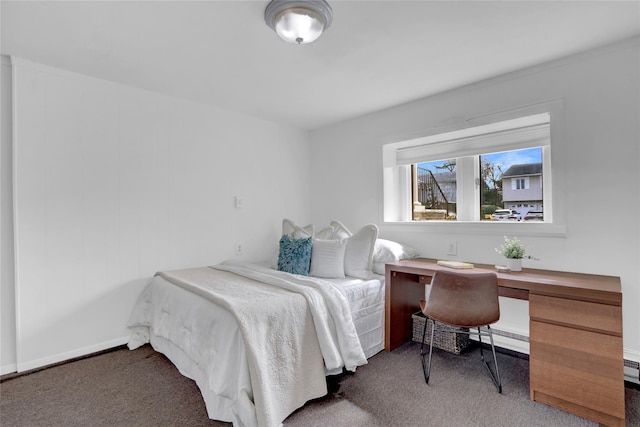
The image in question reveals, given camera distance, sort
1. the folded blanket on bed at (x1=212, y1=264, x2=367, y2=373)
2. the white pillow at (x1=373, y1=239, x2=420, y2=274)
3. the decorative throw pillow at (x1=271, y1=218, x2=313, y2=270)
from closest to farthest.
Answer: the folded blanket on bed at (x1=212, y1=264, x2=367, y2=373)
the white pillow at (x1=373, y1=239, x2=420, y2=274)
the decorative throw pillow at (x1=271, y1=218, x2=313, y2=270)

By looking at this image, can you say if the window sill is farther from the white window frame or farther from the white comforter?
the white comforter

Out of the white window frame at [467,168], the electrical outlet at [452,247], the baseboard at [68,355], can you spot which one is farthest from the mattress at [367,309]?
the baseboard at [68,355]

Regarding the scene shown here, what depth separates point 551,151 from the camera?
238 cm

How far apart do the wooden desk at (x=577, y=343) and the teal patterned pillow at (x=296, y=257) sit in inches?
60.3

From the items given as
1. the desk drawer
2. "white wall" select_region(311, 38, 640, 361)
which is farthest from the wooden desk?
"white wall" select_region(311, 38, 640, 361)

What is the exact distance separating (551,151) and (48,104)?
148 inches

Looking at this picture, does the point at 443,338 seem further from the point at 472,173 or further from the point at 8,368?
the point at 8,368

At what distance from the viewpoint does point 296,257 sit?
9.55 feet

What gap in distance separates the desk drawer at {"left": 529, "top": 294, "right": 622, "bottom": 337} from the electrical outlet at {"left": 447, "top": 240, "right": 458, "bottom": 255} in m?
0.92

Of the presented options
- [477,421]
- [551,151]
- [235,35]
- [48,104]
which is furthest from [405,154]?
[48,104]

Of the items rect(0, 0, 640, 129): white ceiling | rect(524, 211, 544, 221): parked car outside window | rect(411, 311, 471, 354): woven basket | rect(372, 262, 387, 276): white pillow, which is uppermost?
rect(0, 0, 640, 129): white ceiling

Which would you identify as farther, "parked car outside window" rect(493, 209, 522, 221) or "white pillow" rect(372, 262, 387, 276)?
"white pillow" rect(372, 262, 387, 276)

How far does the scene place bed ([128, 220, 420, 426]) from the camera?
1.70 meters

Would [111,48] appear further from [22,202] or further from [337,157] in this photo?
[337,157]
